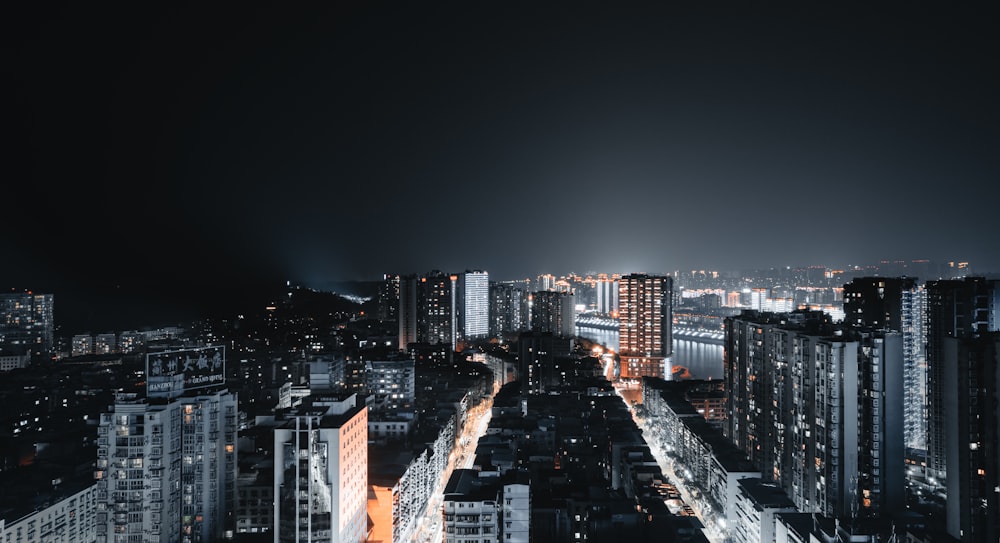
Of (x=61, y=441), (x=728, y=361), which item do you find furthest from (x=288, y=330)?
(x=728, y=361)

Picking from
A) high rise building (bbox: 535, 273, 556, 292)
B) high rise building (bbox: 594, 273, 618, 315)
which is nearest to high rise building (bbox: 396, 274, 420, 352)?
high rise building (bbox: 594, 273, 618, 315)

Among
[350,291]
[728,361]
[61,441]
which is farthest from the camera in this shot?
[350,291]

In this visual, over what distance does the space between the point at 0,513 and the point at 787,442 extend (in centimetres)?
1395

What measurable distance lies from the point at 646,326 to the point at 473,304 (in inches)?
509

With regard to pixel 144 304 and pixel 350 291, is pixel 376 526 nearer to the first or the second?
pixel 144 304

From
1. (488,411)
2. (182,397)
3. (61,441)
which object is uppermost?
(182,397)

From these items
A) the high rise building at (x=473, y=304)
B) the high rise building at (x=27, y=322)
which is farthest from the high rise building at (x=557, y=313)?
the high rise building at (x=27, y=322)

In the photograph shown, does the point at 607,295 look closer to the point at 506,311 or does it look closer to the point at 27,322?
the point at 506,311

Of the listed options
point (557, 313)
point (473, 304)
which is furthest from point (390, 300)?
Result: point (557, 313)

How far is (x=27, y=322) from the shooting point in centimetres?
2497

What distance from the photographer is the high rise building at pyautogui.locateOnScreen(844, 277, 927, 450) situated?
16.3 meters

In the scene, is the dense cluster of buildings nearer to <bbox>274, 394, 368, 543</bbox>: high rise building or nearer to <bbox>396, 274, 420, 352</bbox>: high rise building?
<bbox>274, 394, 368, 543</bbox>: high rise building

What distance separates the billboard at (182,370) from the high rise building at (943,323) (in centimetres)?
1535

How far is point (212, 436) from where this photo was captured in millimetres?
10492
